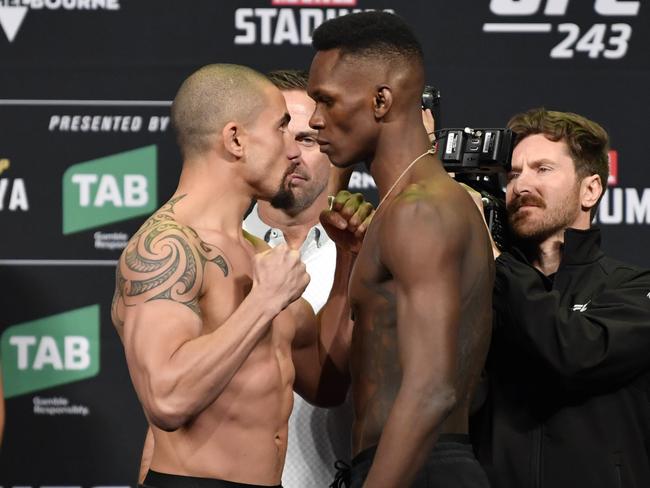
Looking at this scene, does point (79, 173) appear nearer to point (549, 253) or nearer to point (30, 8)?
point (30, 8)

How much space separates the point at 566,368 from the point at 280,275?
656 mm

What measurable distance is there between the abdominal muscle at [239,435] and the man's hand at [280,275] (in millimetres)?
137

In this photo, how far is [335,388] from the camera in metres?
2.33

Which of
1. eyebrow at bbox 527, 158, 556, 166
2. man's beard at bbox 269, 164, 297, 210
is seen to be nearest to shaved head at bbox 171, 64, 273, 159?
man's beard at bbox 269, 164, 297, 210

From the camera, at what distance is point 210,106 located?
2.10 meters

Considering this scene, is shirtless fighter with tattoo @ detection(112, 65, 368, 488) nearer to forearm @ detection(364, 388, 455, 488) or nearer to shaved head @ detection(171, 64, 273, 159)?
shaved head @ detection(171, 64, 273, 159)

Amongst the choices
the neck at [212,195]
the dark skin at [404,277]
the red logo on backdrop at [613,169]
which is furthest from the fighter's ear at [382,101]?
the red logo on backdrop at [613,169]

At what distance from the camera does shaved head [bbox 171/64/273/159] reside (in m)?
2.09

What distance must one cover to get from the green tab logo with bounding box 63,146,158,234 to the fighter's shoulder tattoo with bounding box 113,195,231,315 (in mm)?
1291

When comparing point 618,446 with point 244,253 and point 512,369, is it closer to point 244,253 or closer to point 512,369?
point 512,369

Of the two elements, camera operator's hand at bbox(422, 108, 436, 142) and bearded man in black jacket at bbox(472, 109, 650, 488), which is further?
camera operator's hand at bbox(422, 108, 436, 142)

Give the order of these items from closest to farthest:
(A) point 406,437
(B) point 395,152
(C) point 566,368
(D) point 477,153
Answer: (A) point 406,437
(B) point 395,152
(C) point 566,368
(D) point 477,153

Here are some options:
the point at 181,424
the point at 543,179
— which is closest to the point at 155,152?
the point at 543,179

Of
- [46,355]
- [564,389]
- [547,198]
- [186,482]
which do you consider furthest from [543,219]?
[46,355]
